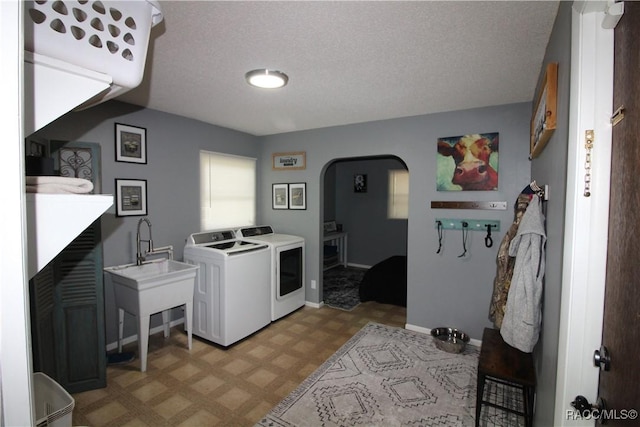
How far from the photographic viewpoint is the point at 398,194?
19.8 ft

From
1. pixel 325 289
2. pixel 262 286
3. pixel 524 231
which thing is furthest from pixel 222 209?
pixel 524 231

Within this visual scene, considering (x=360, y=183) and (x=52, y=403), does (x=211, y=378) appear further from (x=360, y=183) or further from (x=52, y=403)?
(x=360, y=183)

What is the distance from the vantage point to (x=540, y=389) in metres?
1.55

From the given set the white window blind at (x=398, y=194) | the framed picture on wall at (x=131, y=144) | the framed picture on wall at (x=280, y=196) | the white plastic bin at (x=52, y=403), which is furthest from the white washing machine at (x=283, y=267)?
the white window blind at (x=398, y=194)

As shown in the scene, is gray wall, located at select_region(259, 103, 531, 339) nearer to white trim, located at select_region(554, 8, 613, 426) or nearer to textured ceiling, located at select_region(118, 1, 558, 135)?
textured ceiling, located at select_region(118, 1, 558, 135)

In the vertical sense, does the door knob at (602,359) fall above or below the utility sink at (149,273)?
above

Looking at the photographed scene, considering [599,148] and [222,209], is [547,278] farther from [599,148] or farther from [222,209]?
[222,209]

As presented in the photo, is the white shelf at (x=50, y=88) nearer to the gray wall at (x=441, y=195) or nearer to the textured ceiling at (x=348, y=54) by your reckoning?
the textured ceiling at (x=348, y=54)

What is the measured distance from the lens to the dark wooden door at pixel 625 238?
2.51 feet

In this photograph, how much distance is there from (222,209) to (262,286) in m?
1.20


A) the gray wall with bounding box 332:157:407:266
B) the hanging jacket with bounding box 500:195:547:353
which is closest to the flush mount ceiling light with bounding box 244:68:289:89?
the hanging jacket with bounding box 500:195:547:353

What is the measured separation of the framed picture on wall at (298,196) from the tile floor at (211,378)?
4.92ft

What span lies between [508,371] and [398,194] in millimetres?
4534

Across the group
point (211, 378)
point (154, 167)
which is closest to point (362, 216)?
point (154, 167)
